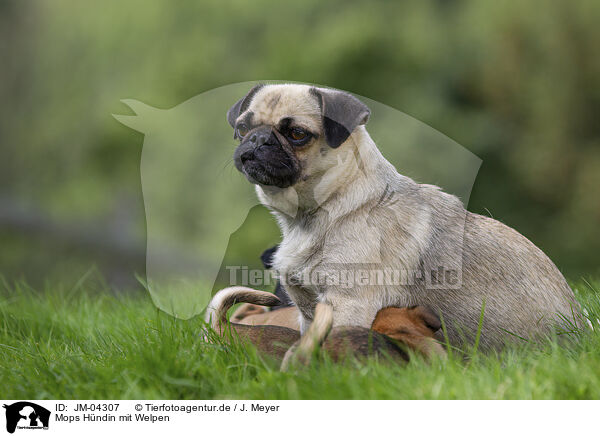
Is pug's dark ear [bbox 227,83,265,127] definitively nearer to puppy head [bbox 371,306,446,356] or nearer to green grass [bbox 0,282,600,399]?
green grass [bbox 0,282,600,399]

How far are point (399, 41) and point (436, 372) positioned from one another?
19.4 ft

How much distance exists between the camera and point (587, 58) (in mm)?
8727

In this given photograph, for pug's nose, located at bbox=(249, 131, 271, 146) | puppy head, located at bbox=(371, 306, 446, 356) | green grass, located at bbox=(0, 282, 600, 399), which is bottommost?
green grass, located at bbox=(0, 282, 600, 399)

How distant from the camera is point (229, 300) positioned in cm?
386

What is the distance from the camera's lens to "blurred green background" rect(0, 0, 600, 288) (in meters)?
7.93

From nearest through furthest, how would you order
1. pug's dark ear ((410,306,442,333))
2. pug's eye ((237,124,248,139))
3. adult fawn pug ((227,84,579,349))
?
pug's dark ear ((410,306,442,333)) → adult fawn pug ((227,84,579,349)) → pug's eye ((237,124,248,139))

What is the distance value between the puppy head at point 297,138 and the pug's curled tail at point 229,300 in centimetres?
65

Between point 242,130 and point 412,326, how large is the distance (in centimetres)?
155

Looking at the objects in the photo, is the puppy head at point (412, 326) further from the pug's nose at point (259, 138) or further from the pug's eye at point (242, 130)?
the pug's eye at point (242, 130)

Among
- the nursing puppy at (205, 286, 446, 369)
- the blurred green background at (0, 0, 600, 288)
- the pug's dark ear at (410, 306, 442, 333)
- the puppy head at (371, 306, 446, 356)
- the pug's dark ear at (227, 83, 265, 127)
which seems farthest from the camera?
the blurred green background at (0, 0, 600, 288)

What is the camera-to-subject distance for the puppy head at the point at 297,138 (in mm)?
3721
